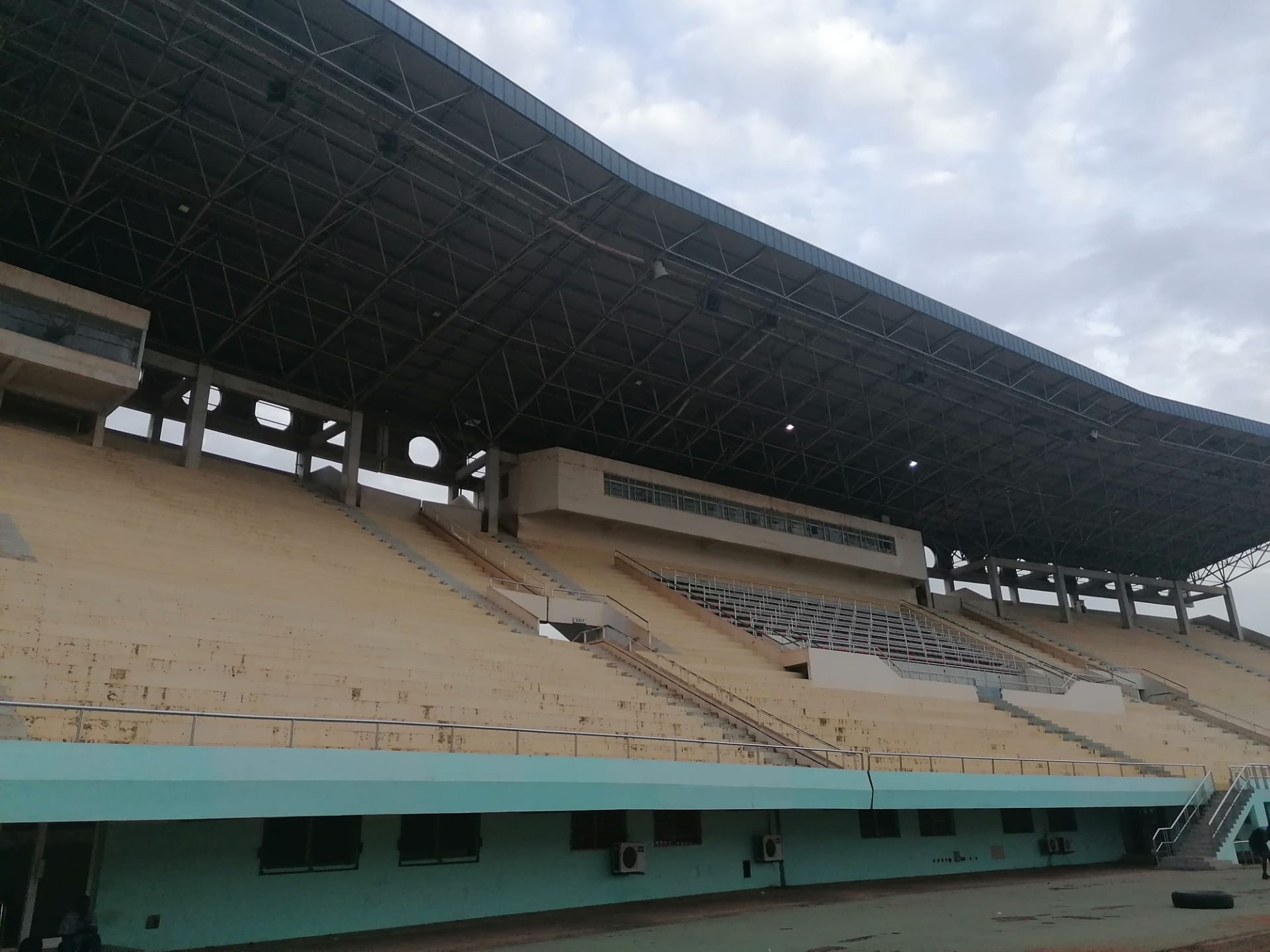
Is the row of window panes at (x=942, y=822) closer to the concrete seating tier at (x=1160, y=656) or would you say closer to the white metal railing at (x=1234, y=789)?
the white metal railing at (x=1234, y=789)

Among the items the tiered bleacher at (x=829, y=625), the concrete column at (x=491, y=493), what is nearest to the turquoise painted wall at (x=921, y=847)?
the tiered bleacher at (x=829, y=625)

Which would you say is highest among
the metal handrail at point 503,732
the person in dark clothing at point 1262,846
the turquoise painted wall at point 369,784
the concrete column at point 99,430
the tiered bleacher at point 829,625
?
the concrete column at point 99,430

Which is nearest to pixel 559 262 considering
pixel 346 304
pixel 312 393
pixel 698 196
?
pixel 698 196

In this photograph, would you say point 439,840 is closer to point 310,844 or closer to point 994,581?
point 310,844

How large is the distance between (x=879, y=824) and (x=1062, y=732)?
326 inches

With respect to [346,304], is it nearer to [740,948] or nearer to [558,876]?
[558,876]

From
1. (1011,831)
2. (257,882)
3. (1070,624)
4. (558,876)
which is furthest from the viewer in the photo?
(1070,624)

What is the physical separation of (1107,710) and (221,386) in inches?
1031

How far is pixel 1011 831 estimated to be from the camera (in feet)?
61.7

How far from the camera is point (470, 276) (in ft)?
73.5

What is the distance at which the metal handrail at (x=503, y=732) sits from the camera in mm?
8328

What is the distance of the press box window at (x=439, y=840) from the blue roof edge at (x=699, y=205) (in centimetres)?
1283

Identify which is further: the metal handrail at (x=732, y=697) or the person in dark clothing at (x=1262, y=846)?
the metal handrail at (x=732, y=697)

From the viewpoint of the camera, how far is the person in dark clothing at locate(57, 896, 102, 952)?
757 cm
